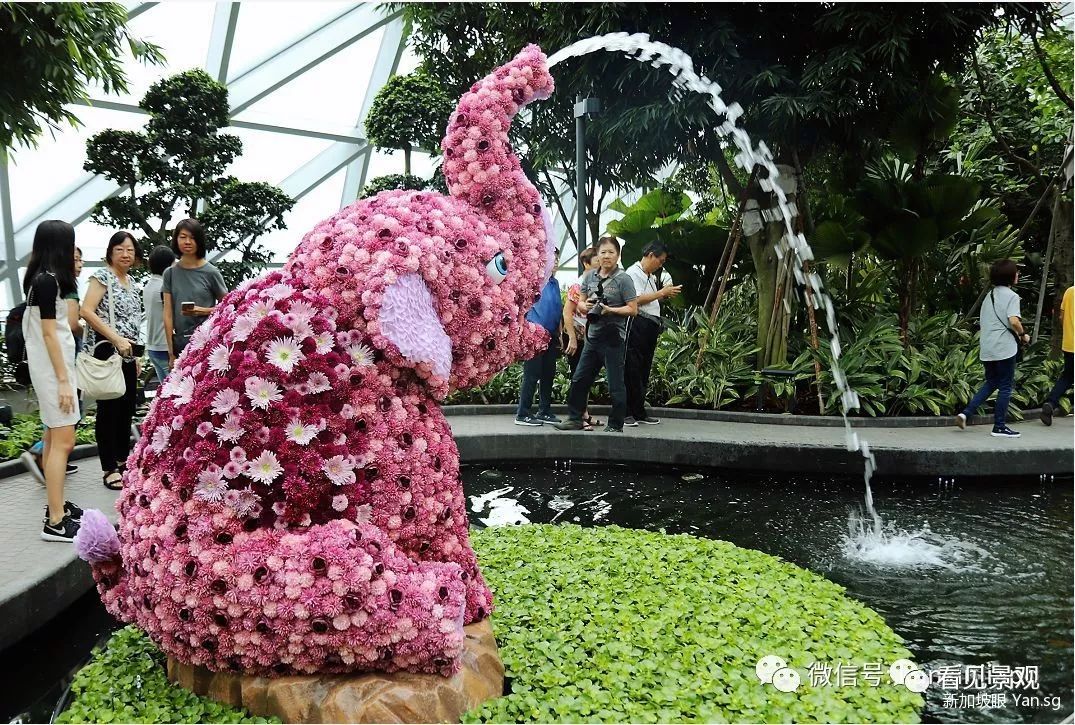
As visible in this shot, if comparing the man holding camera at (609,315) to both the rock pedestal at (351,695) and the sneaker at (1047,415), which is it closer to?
the sneaker at (1047,415)

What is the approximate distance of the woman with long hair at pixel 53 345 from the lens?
3.53m

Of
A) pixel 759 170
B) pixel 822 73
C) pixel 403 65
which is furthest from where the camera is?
pixel 403 65

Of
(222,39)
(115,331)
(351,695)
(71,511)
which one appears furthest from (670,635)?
(222,39)

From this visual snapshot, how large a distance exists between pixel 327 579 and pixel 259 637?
0.83 feet

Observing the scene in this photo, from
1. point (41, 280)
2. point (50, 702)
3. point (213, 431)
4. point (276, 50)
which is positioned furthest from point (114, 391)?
point (276, 50)

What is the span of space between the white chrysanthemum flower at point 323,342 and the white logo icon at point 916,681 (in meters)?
2.18

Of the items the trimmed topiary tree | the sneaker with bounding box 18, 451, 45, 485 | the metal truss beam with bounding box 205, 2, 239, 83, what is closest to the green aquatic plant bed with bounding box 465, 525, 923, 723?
the sneaker with bounding box 18, 451, 45, 485

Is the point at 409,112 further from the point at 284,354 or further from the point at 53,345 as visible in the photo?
the point at 284,354

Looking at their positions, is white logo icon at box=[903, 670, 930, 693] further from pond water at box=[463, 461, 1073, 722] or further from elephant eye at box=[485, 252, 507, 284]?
elephant eye at box=[485, 252, 507, 284]

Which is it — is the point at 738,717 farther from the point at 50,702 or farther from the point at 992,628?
the point at 50,702

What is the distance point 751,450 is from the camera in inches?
242

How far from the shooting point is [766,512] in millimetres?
5012

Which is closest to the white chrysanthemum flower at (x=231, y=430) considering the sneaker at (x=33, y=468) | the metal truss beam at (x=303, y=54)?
the sneaker at (x=33, y=468)

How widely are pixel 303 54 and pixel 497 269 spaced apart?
12.6 metres
